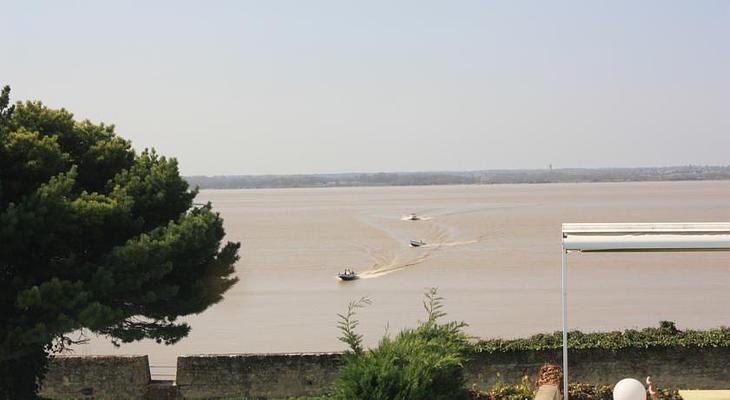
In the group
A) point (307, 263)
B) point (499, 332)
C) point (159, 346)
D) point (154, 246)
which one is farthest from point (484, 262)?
point (154, 246)

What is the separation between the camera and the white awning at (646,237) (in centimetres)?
1030

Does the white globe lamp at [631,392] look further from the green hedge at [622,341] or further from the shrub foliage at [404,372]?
the green hedge at [622,341]

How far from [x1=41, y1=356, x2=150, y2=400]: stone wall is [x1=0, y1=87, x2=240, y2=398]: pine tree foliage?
0.73m

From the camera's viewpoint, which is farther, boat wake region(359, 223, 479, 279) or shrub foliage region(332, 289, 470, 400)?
boat wake region(359, 223, 479, 279)

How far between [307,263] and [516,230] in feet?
88.4

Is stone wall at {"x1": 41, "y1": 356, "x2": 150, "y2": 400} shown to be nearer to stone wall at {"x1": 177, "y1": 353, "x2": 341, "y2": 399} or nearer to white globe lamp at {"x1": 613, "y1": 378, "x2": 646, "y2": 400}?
stone wall at {"x1": 177, "y1": 353, "x2": 341, "y2": 399}

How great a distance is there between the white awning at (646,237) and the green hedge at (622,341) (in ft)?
13.2

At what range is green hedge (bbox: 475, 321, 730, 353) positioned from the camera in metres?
14.5

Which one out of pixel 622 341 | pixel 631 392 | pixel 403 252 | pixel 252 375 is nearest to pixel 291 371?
pixel 252 375

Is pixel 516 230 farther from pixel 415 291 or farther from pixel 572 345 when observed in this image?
pixel 572 345

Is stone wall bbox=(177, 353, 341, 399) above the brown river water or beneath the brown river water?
above

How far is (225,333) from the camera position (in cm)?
3130

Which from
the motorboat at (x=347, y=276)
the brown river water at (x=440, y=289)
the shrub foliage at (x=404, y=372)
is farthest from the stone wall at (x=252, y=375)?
the motorboat at (x=347, y=276)

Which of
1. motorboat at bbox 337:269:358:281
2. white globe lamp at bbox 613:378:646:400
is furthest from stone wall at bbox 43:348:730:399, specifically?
motorboat at bbox 337:269:358:281
